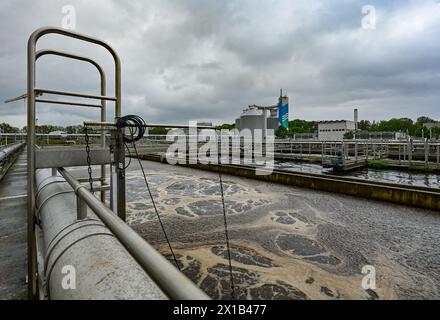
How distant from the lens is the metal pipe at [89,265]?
996 mm

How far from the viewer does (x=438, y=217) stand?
5559mm

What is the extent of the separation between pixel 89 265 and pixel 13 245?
3799 millimetres

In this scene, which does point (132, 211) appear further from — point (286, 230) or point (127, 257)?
point (127, 257)

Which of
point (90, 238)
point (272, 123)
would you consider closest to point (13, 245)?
point (90, 238)

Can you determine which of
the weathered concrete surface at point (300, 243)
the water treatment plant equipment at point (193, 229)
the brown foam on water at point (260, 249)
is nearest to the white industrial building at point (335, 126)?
the water treatment plant equipment at point (193, 229)

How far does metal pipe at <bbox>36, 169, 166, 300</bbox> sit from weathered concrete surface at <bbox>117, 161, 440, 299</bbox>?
1.90m

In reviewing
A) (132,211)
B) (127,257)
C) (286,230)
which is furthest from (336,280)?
(132,211)

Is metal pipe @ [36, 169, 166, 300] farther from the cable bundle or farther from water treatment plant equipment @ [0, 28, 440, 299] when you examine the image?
the cable bundle

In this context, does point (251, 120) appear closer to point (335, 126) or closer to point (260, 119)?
point (260, 119)

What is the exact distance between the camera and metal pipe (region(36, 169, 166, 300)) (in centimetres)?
100

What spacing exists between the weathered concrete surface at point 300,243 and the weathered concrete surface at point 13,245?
1.76m

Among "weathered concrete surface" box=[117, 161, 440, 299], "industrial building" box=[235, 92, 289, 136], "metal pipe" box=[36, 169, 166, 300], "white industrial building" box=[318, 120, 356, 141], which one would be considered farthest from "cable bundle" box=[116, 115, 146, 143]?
"white industrial building" box=[318, 120, 356, 141]
